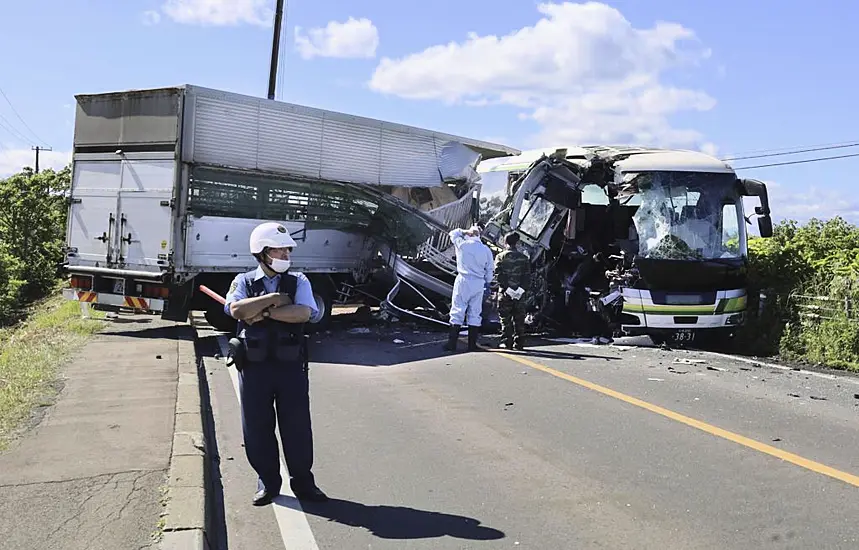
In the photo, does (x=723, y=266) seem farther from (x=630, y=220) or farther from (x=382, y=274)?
(x=382, y=274)

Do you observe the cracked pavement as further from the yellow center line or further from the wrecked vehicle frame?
the wrecked vehicle frame

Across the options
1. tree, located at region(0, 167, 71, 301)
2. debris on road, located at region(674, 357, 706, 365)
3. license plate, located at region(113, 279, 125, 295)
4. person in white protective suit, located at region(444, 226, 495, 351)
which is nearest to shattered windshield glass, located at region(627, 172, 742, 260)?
debris on road, located at region(674, 357, 706, 365)

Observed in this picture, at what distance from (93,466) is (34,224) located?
22.8 m

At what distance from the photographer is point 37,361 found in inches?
374

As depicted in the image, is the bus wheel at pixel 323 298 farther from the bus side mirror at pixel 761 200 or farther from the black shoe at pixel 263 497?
the black shoe at pixel 263 497

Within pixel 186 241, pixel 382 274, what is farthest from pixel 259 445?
pixel 382 274

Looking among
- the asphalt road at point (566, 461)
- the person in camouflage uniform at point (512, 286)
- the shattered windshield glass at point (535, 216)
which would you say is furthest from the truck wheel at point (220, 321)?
the shattered windshield glass at point (535, 216)

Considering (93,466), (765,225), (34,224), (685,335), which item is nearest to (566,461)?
Answer: (93,466)

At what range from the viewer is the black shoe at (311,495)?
5.13 m

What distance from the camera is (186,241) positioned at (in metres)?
11.6

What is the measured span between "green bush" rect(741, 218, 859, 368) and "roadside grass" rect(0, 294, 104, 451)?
8950mm

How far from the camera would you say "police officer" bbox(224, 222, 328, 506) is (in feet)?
15.8

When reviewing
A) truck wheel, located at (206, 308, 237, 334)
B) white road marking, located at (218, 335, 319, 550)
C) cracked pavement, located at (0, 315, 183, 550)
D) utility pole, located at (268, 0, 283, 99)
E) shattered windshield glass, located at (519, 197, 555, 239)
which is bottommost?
white road marking, located at (218, 335, 319, 550)

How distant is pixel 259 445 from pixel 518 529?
1611 millimetres
